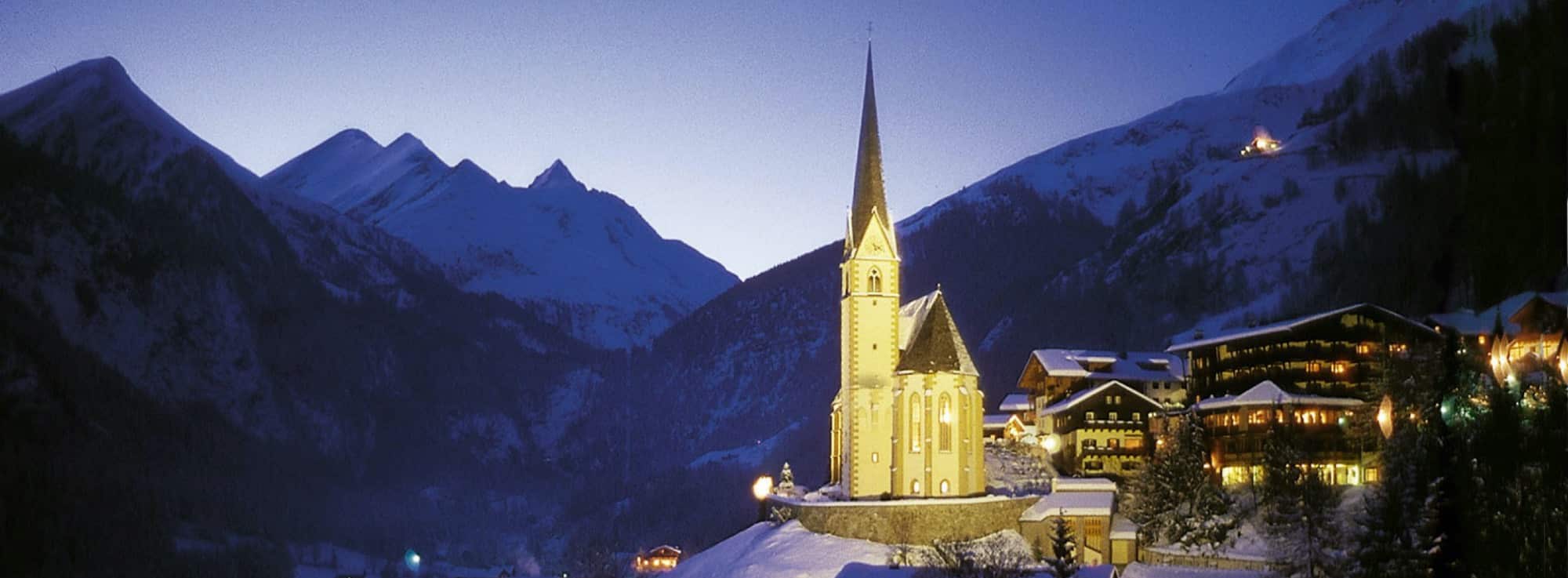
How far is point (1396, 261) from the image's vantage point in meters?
143

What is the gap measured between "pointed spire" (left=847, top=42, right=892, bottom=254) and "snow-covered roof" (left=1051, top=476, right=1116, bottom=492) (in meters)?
22.1

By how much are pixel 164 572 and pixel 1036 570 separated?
461ft

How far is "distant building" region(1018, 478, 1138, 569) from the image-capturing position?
8744cm

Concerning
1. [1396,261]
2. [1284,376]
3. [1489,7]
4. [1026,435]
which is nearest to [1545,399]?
[1284,376]

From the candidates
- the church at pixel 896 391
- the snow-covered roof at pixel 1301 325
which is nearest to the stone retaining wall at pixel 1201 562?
the church at pixel 896 391

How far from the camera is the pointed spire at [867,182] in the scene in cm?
10388

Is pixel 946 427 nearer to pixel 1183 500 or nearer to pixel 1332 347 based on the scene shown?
pixel 1183 500

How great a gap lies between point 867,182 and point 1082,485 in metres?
26.8

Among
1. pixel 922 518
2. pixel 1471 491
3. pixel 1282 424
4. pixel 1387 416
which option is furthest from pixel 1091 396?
pixel 1471 491

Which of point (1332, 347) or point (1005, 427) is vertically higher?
point (1332, 347)

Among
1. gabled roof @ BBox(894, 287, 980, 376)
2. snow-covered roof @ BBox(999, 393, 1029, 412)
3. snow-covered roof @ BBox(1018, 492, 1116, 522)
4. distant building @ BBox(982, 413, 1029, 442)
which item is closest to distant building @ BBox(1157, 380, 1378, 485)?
snow-covered roof @ BBox(1018, 492, 1116, 522)

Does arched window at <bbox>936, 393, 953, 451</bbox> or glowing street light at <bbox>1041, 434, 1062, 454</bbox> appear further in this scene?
glowing street light at <bbox>1041, 434, 1062, 454</bbox>

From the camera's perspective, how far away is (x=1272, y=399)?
3787 inches

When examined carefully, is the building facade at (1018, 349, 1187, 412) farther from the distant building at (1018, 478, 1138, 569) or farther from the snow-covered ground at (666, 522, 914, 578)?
the snow-covered ground at (666, 522, 914, 578)
